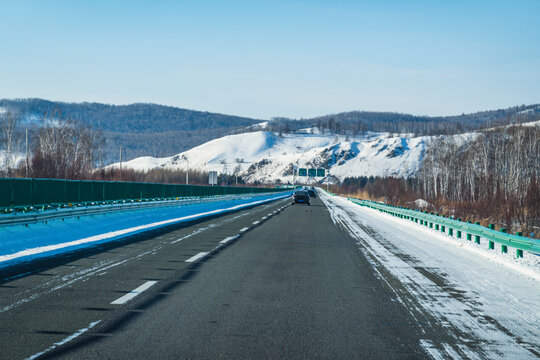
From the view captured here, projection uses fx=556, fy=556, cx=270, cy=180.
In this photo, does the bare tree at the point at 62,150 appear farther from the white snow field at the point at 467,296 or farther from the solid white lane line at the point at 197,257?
the white snow field at the point at 467,296

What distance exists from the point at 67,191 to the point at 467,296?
70.6 feet

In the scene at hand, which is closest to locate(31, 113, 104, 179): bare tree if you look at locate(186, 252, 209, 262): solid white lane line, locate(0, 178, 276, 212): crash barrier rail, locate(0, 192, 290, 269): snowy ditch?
locate(0, 178, 276, 212): crash barrier rail

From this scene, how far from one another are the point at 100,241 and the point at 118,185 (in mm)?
19664

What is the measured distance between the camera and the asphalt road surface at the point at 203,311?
16.1 ft

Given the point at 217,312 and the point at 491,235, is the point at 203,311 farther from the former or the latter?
the point at 491,235

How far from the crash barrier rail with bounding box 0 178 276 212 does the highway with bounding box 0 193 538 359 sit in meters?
10.4

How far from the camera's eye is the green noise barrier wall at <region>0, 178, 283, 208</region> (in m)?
20.0

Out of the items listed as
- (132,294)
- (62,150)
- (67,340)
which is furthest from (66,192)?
(62,150)

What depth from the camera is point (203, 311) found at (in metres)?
6.46

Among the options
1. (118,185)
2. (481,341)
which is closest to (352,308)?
(481,341)

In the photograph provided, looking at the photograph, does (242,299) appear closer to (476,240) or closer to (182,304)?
(182,304)

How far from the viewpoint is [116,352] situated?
15.6 feet

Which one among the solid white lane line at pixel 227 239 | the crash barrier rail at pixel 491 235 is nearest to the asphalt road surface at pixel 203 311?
the crash barrier rail at pixel 491 235

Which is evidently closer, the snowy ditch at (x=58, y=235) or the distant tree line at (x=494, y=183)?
the snowy ditch at (x=58, y=235)
